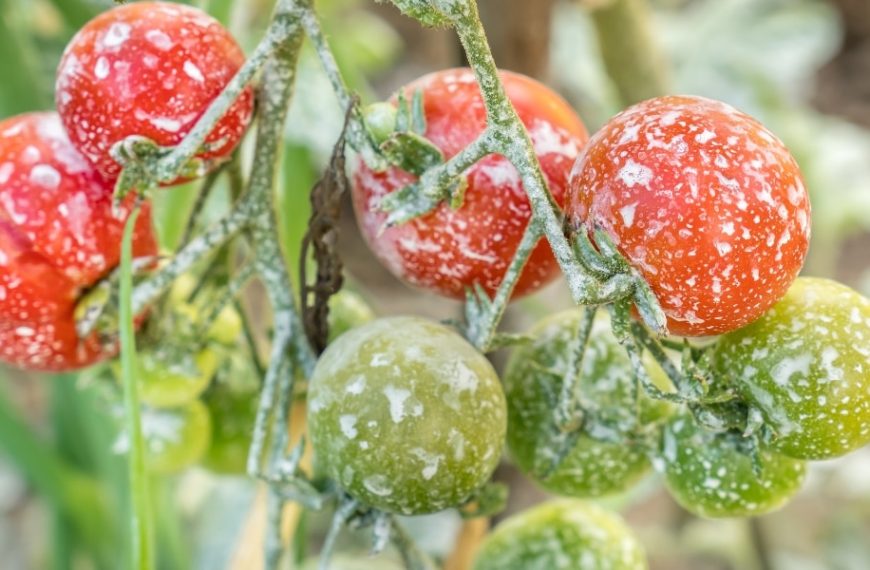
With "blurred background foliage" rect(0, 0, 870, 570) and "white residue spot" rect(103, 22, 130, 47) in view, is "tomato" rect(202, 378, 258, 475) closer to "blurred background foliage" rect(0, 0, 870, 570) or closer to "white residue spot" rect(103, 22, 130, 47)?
"blurred background foliage" rect(0, 0, 870, 570)

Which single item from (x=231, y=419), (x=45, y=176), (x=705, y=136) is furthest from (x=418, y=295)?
(x=705, y=136)

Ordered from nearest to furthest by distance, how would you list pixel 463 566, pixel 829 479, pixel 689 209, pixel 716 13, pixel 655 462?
1. pixel 689 209
2. pixel 655 462
3. pixel 463 566
4. pixel 829 479
5. pixel 716 13

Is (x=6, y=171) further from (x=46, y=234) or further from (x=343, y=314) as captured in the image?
(x=343, y=314)

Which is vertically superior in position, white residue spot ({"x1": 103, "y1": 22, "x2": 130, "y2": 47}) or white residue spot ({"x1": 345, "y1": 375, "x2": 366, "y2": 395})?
white residue spot ({"x1": 103, "y1": 22, "x2": 130, "y2": 47})

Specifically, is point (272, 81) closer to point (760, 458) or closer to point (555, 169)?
point (555, 169)

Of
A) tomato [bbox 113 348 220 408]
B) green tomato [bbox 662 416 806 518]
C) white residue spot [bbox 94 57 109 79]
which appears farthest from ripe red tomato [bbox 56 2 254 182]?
green tomato [bbox 662 416 806 518]

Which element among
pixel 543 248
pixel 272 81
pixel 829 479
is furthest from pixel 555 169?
pixel 829 479

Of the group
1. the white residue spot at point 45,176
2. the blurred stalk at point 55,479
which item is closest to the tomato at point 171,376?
the white residue spot at point 45,176

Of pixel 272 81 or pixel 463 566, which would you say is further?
pixel 463 566
